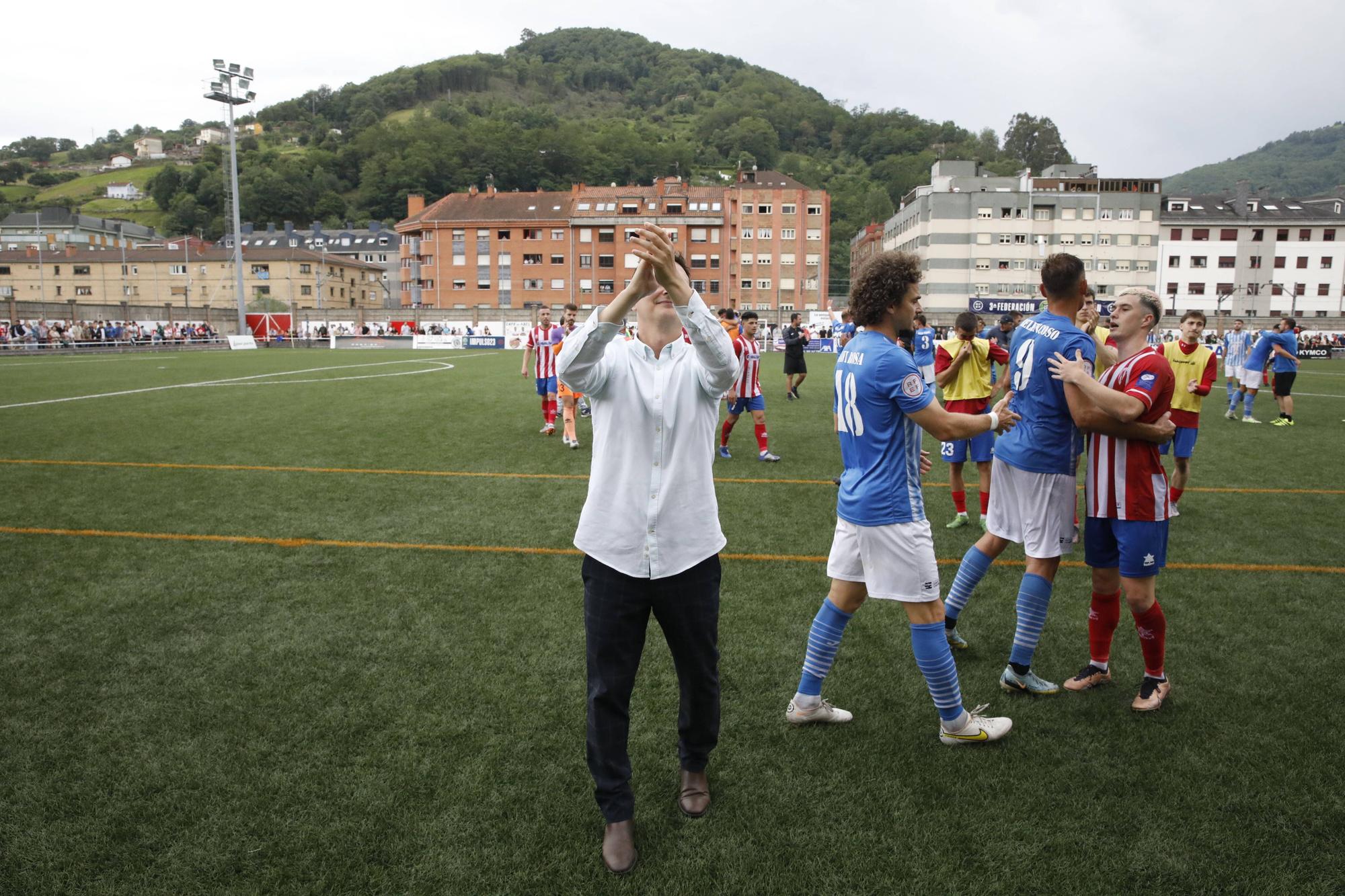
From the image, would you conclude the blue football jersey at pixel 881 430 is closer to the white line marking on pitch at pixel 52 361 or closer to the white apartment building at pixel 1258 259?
the white line marking on pitch at pixel 52 361

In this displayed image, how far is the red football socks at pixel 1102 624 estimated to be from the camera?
4152 millimetres

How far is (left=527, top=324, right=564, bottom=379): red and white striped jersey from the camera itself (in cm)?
1293

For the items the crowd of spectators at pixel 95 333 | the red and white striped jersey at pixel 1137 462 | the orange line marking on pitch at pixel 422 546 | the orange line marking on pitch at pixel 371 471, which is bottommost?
the orange line marking on pitch at pixel 422 546

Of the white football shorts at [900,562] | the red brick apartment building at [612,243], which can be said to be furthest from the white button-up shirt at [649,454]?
the red brick apartment building at [612,243]

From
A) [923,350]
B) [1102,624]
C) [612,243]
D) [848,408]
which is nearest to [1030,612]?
[1102,624]

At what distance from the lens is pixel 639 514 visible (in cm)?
293

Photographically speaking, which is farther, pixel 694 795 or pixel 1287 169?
pixel 1287 169

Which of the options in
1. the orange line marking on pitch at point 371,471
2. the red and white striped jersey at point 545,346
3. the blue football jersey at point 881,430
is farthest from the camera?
the red and white striped jersey at point 545,346

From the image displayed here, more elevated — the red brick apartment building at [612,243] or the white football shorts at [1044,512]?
the red brick apartment building at [612,243]

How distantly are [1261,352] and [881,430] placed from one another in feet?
51.7

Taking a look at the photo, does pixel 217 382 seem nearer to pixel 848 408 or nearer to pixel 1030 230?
pixel 848 408

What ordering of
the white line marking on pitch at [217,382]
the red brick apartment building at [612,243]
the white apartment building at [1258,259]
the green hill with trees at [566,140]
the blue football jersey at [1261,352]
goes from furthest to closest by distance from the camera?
the green hill with trees at [566,140]
the red brick apartment building at [612,243]
the white apartment building at [1258,259]
the white line marking on pitch at [217,382]
the blue football jersey at [1261,352]

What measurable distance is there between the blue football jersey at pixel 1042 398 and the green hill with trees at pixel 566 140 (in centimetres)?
9045

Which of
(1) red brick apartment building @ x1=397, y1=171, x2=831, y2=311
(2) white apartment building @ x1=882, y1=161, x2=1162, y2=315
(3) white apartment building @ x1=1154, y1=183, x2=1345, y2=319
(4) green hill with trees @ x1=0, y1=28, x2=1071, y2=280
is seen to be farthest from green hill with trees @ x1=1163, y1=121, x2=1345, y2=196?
(1) red brick apartment building @ x1=397, y1=171, x2=831, y2=311
